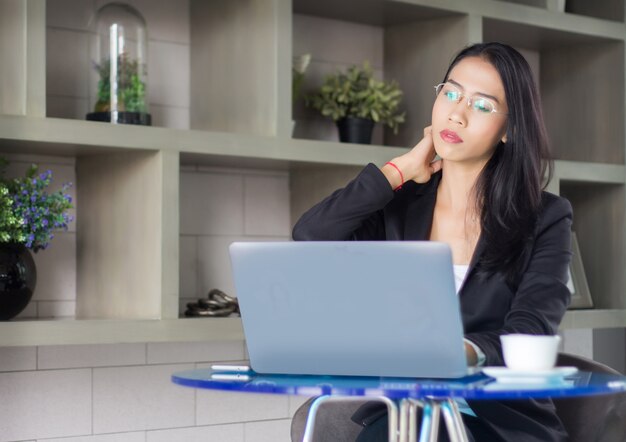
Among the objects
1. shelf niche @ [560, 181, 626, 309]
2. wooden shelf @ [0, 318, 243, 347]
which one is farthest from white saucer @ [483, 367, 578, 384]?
shelf niche @ [560, 181, 626, 309]

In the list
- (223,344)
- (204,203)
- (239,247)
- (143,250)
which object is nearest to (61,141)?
(143,250)

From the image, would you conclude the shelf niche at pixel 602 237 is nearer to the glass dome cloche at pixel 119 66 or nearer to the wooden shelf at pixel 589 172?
the wooden shelf at pixel 589 172

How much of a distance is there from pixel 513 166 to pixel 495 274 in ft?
0.87

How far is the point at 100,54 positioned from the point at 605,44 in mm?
1813

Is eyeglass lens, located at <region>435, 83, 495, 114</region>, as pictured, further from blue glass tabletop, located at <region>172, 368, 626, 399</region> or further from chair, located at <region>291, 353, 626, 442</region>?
blue glass tabletop, located at <region>172, 368, 626, 399</region>

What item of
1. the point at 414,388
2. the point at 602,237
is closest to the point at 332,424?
the point at 414,388

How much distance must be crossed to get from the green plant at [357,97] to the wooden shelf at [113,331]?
0.81m

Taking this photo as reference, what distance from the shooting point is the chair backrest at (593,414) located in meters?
2.04

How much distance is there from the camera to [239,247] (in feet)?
5.11

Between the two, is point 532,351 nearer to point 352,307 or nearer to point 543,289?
point 352,307

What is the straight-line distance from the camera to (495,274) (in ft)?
6.72

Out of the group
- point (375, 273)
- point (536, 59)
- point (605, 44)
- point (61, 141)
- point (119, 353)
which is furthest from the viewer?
point (536, 59)

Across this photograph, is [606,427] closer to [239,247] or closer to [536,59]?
[239,247]

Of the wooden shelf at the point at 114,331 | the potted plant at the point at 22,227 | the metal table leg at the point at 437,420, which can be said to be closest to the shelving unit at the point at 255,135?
the wooden shelf at the point at 114,331
